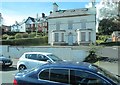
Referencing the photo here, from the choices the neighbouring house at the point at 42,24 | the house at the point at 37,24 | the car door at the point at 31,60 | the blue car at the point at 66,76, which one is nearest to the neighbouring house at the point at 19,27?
the house at the point at 37,24

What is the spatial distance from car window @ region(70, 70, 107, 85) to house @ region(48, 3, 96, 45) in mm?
43776

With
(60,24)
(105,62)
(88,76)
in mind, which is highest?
(60,24)

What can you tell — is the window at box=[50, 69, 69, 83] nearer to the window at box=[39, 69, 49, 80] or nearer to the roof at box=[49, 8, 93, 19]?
the window at box=[39, 69, 49, 80]

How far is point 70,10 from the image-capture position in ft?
180

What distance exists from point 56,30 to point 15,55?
2664cm

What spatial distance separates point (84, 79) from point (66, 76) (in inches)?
18.9

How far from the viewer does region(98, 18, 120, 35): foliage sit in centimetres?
6808

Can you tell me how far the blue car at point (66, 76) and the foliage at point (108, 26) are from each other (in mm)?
62443

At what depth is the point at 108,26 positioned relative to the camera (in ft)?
237

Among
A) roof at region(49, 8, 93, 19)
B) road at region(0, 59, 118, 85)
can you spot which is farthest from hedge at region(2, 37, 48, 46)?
road at region(0, 59, 118, 85)

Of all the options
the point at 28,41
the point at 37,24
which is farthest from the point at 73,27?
the point at 37,24

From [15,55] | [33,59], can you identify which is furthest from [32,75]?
[15,55]

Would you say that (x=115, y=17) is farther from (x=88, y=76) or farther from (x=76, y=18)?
(x=88, y=76)

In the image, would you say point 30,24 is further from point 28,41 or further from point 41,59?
point 41,59
